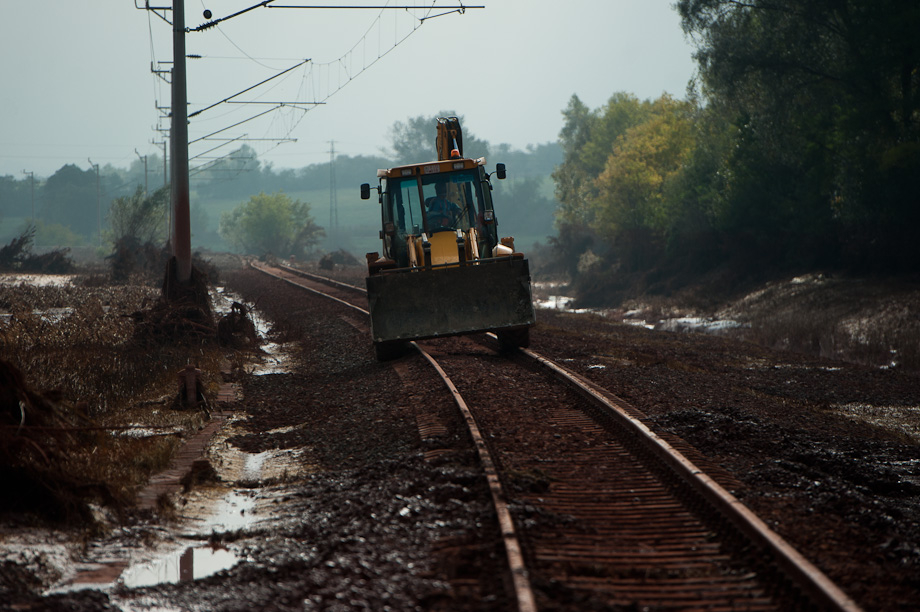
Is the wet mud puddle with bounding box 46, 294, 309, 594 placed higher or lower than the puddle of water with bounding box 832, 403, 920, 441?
higher

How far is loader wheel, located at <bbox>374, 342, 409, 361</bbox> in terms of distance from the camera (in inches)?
595

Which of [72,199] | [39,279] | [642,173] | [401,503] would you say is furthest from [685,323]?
[72,199]

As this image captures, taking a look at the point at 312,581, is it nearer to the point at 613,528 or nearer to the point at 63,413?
the point at 613,528

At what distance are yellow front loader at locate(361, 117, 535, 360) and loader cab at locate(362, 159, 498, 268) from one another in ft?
0.06

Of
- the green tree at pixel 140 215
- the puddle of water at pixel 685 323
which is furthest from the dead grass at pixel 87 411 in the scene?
the green tree at pixel 140 215

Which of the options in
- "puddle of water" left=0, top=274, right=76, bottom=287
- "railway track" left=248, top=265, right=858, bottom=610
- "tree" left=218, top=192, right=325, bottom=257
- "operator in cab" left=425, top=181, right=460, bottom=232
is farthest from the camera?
"tree" left=218, top=192, right=325, bottom=257

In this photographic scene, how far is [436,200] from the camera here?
15289 millimetres

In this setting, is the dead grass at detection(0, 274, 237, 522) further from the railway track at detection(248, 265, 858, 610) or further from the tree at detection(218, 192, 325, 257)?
the tree at detection(218, 192, 325, 257)

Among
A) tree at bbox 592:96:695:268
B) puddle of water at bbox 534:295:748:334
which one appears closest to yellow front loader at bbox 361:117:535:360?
puddle of water at bbox 534:295:748:334

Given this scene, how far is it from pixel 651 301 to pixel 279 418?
102 ft

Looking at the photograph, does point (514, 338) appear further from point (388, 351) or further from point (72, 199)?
point (72, 199)

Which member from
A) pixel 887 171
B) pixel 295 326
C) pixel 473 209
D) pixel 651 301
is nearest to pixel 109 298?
pixel 295 326

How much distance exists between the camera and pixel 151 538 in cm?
651

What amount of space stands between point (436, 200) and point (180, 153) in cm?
641
